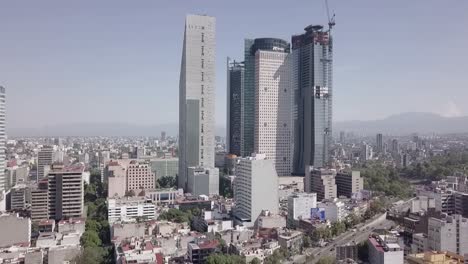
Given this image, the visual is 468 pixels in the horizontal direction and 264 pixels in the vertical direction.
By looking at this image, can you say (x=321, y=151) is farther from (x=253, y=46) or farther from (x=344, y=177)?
(x=253, y=46)

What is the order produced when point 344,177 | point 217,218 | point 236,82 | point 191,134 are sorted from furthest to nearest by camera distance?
point 236,82 → point 191,134 → point 344,177 → point 217,218

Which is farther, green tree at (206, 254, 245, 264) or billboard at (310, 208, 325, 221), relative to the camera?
billboard at (310, 208, 325, 221)

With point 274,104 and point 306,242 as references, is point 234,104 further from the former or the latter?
point 306,242

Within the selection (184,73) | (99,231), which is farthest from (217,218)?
(184,73)

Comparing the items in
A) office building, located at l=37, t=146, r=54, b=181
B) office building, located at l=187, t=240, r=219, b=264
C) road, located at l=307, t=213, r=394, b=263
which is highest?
office building, located at l=37, t=146, r=54, b=181

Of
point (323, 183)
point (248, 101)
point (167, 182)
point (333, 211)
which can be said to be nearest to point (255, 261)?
point (333, 211)

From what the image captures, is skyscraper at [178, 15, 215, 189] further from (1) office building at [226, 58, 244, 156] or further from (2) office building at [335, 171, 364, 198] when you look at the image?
(2) office building at [335, 171, 364, 198]

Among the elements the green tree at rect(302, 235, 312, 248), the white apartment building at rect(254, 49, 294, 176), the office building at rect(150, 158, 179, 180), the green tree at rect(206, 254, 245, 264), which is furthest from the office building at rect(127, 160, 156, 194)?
the green tree at rect(206, 254, 245, 264)
